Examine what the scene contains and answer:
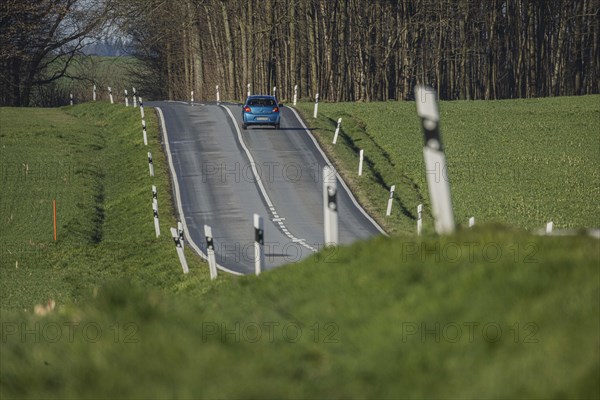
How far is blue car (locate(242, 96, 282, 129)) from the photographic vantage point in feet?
144

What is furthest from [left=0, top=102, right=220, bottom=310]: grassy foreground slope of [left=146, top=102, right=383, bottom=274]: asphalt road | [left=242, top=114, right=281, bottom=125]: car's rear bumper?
[left=242, top=114, right=281, bottom=125]: car's rear bumper

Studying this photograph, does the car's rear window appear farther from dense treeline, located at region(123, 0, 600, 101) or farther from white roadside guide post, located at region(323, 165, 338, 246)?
white roadside guide post, located at region(323, 165, 338, 246)

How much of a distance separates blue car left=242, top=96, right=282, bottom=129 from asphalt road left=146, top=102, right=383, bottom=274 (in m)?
0.66

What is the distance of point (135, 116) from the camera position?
5012cm

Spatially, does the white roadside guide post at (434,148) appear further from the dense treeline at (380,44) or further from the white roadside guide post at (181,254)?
the dense treeline at (380,44)

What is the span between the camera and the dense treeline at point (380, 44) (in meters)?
73.8

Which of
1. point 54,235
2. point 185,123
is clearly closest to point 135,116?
point 185,123

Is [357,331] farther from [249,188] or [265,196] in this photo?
[249,188]

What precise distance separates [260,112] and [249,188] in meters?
10.0

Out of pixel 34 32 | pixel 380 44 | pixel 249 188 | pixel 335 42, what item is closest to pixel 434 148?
pixel 249 188

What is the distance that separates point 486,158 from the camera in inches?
1713

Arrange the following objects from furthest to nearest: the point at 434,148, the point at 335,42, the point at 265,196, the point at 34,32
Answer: the point at 335,42, the point at 34,32, the point at 265,196, the point at 434,148

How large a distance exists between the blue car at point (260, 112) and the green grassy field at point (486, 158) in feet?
6.78

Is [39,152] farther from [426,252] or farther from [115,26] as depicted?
[426,252]
